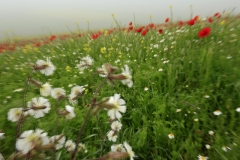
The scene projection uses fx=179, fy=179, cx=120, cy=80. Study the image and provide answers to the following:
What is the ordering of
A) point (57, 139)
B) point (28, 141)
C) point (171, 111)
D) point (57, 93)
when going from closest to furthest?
point (28, 141) < point (57, 139) < point (57, 93) < point (171, 111)

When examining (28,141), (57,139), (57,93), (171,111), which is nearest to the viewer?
(28,141)

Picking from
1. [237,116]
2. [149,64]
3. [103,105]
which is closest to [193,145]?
[237,116]

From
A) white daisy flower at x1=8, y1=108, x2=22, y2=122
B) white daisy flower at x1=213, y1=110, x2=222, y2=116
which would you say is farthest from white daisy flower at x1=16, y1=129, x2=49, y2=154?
white daisy flower at x1=213, y1=110, x2=222, y2=116

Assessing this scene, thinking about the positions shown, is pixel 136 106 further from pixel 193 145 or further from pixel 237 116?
pixel 237 116

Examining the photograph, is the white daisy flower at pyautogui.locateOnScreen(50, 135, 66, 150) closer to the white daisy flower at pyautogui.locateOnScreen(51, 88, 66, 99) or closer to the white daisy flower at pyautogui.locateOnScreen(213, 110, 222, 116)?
the white daisy flower at pyautogui.locateOnScreen(51, 88, 66, 99)

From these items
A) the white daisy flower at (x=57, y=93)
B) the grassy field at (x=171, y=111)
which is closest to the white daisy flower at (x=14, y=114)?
the grassy field at (x=171, y=111)

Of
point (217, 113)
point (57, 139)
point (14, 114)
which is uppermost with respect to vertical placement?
point (14, 114)

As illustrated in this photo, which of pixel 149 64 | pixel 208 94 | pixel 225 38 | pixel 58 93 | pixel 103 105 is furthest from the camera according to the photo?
pixel 225 38

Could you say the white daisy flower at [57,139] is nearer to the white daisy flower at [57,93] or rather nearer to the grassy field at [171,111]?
the grassy field at [171,111]

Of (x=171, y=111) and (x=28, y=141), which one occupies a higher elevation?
(x=28, y=141)

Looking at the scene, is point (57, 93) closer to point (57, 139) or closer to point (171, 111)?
point (57, 139)

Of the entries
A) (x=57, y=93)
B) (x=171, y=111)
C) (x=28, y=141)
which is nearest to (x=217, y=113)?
(x=171, y=111)

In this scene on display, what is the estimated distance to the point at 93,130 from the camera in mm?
1716

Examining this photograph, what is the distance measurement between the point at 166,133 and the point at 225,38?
2.15 m
